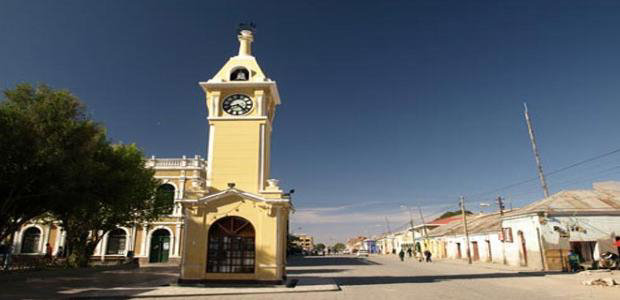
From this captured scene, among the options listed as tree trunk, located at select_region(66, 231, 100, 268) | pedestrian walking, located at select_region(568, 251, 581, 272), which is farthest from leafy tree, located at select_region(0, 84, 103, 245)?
pedestrian walking, located at select_region(568, 251, 581, 272)

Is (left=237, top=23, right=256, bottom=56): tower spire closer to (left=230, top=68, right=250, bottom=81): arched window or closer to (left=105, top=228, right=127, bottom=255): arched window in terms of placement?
(left=230, top=68, right=250, bottom=81): arched window

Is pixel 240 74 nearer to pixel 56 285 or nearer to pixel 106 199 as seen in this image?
pixel 106 199

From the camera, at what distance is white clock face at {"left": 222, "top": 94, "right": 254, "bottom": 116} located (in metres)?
20.3

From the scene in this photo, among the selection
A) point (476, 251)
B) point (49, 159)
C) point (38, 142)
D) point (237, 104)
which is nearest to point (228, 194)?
point (237, 104)

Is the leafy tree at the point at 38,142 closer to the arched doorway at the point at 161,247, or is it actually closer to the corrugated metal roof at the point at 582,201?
the arched doorway at the point at 161,247

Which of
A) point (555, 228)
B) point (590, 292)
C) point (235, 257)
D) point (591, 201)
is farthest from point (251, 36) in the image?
point (591, 201)

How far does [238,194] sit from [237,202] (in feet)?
1.19

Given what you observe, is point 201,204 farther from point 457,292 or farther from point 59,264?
point 59,264

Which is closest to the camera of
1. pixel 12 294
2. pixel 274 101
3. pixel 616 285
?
→ pixel 12 294

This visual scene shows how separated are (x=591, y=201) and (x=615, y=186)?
4.80m

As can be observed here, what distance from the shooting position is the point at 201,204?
1833cm

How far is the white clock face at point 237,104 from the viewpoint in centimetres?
2033

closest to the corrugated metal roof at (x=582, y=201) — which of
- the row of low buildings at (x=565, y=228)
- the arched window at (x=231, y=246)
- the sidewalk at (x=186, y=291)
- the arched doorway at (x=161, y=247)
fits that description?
the row of low buildings at (x=565, y=228)

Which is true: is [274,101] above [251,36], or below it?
below
